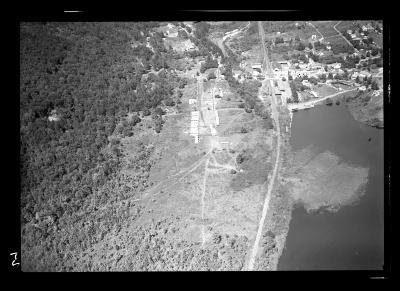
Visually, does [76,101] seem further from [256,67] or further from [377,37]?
[377,37]

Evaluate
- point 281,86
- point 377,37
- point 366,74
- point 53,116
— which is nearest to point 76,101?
point 53,116

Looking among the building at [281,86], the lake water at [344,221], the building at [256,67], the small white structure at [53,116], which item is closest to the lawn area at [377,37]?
the lake water at [344,221]

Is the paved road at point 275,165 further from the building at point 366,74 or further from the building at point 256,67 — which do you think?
the building at point 366,74
